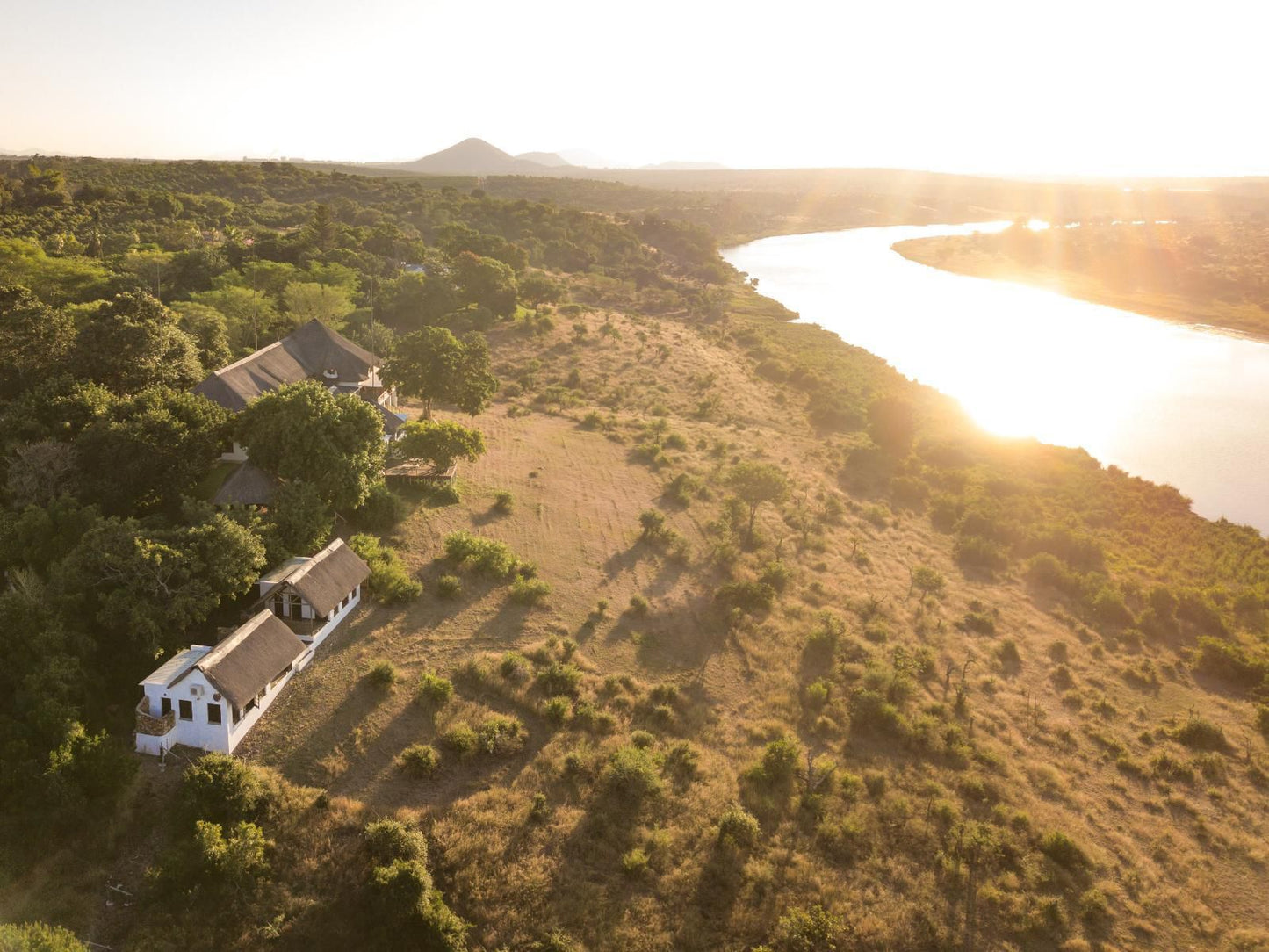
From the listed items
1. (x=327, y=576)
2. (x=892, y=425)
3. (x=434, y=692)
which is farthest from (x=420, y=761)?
(x=892, y=425)

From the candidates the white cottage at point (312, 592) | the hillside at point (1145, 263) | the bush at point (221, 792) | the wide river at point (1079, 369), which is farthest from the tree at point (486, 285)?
the hillside at point (1145, 263)

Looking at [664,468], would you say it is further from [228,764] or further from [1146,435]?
[1146,435]

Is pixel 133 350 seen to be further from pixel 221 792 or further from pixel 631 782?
pixel 631 782

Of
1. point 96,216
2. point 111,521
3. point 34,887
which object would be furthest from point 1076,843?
point 96,216

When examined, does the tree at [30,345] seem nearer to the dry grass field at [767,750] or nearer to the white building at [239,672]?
the white building at [239,672]

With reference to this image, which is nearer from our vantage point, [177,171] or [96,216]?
[96,216]

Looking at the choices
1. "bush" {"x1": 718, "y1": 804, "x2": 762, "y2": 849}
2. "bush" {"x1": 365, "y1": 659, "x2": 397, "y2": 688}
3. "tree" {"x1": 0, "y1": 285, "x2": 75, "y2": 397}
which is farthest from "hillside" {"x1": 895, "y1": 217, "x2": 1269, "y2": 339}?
"tree" {"x1": 0, "y1": 285, "x2": 75, "y2": 397}

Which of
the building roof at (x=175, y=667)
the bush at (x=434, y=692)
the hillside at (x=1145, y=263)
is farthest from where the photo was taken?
the hillside at (x=1145, y=263)
